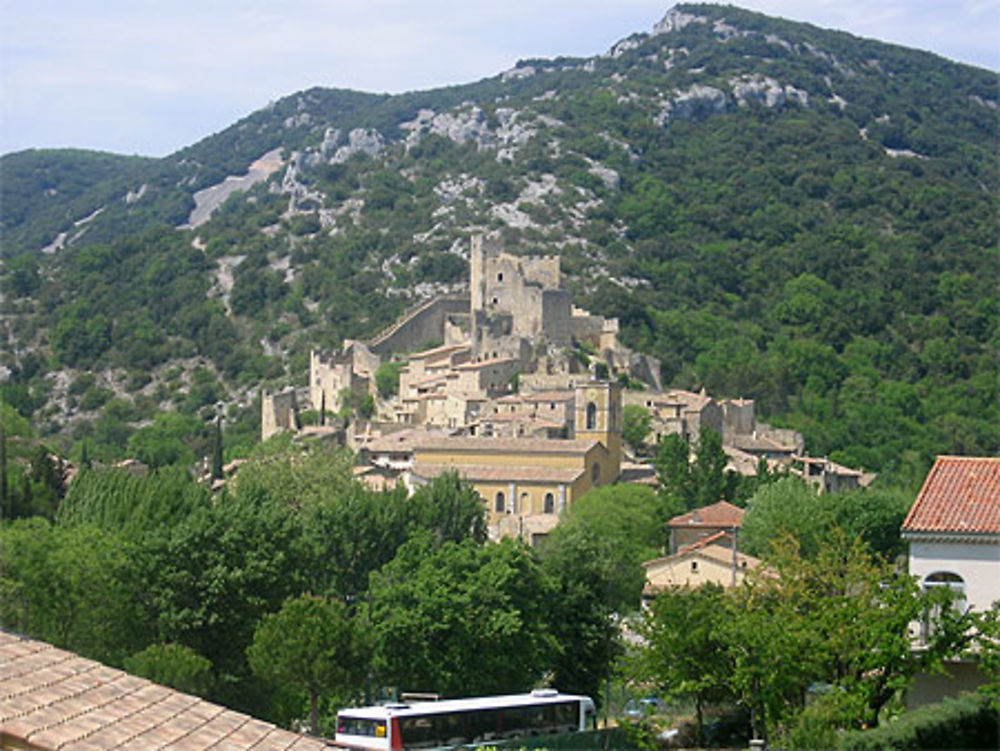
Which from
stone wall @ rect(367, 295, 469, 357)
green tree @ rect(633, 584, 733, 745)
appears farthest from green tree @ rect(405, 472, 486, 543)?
stone wall @ rect(367, 295, 469, 357)

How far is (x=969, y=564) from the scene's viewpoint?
28.4 m

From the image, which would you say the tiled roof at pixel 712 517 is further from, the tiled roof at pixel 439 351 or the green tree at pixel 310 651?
the tiled roof at pixel 439 351

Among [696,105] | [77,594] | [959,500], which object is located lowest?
[77,594]

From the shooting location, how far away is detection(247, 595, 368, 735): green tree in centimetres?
3431

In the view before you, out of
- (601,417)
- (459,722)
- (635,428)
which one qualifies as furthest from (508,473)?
(459,722)

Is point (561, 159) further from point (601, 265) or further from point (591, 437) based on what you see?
point (591, 437)

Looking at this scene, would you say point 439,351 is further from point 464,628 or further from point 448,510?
point 464,628

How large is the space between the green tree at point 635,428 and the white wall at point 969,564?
53.6 m

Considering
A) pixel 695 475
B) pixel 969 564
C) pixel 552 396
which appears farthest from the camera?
pixel 552 396

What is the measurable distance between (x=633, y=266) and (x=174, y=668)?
353ft

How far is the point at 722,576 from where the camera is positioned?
53.5 metres

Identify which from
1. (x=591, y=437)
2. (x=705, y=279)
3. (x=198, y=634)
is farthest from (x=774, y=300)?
(x=198, y=634)

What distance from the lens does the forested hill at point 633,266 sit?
117 m

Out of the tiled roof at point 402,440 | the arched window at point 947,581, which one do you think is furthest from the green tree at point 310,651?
the tiled roof at point 402,440
